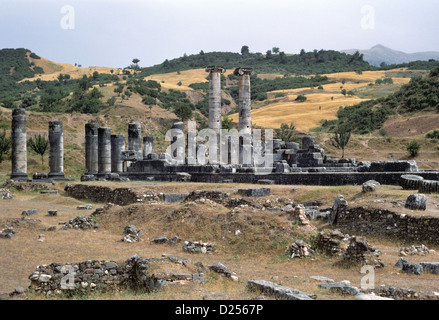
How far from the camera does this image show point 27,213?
2183cm

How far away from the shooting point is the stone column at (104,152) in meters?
35.9

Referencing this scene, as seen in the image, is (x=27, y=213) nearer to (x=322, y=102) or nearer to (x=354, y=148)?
(x=354, y=148)

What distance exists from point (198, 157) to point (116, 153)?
22.1ft

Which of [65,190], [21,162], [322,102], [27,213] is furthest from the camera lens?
[322,102]

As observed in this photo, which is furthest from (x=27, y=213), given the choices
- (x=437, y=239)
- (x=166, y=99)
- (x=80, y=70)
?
(x=80, y=70)

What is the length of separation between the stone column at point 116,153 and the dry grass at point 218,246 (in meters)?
16.6

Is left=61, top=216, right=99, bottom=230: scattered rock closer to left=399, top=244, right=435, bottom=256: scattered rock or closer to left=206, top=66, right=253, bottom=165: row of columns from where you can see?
left=399, top=244, right=435, bottom=256: scattered rock

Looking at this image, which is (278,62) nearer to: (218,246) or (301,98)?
(301,98)

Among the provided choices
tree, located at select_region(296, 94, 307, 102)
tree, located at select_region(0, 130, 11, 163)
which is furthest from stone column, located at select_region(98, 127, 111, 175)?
→ tree, located at select_region(296, 94, 307, 102)

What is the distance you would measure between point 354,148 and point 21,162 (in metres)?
→ 32.7

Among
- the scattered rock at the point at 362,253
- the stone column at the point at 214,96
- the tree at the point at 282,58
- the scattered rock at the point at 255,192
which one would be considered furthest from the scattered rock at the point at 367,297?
the tree at the point at 282,58

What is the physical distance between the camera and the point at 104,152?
35.9 metres

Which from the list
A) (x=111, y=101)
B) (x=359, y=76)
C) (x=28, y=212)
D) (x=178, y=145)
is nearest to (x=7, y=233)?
(x=28, y=212)

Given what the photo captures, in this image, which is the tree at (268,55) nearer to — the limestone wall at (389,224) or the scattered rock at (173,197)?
the scattered rock at (173,197)
